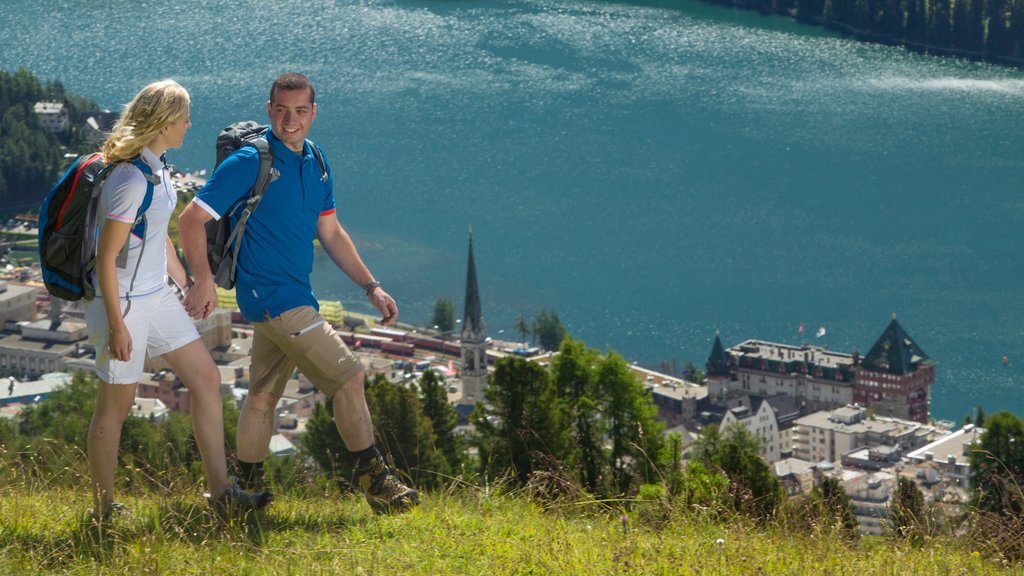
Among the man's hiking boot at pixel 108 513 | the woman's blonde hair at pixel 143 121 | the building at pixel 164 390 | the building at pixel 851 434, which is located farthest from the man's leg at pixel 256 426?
the building at pixel 851 434

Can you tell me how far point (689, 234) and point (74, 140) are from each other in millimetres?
28800

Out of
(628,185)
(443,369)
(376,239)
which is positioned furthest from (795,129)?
(443,369)

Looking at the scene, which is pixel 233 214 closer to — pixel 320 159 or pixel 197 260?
pixel 197 260

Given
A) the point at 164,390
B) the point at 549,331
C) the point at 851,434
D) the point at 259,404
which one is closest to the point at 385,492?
the point at 259,404

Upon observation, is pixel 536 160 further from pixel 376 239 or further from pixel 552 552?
pixel 552 552

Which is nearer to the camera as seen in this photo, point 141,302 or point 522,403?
point 141,302

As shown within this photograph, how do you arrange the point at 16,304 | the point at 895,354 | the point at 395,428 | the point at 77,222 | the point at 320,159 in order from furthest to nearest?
Answer: the point at 16,304, the point at 895,354, the point at 395,428, the point at 320,159, the point at 77,222

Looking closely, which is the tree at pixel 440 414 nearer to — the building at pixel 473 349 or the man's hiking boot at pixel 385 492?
the man's hiking boot at pixel 385 492

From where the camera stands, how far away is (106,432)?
462 centimetres

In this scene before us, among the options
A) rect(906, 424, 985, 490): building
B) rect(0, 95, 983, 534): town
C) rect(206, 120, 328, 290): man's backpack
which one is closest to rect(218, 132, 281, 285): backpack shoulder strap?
rect(206, 120, 328, 290): man's backpack

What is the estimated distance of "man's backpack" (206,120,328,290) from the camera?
15.3 ft

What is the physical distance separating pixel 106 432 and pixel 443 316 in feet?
153

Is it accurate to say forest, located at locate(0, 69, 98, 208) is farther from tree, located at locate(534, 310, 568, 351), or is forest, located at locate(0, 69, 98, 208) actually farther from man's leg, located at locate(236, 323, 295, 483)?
man's leg, located at locate(236, 323, 295, 483)

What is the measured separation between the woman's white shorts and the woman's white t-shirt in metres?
0.04
